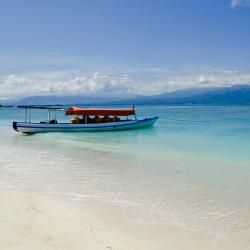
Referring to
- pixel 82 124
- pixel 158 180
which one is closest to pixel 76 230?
pixel 158 180

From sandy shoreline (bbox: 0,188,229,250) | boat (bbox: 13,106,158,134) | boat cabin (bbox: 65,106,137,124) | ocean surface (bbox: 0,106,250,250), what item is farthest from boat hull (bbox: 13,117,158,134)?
sandy shoreline (bbox: 0,188,229,250)

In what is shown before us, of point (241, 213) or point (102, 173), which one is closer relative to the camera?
point (241, 213)

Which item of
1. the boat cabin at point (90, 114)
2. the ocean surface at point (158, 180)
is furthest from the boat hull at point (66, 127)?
the ocean surface at point (158, 180)

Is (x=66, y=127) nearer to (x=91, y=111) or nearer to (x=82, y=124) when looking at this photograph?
(x=82, y=124)

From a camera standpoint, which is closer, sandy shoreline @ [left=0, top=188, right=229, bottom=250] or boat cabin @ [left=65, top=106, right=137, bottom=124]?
sandy shoreline @ [left=0, top=188, right=229, bottom=250]

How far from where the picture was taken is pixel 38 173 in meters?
12.1

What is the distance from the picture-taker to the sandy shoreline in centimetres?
559

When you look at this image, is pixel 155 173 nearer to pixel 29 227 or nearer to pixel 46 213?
pixel 46 213

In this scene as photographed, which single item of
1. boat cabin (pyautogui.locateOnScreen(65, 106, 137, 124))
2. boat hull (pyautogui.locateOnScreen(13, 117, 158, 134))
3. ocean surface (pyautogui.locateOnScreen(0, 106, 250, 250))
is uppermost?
boat cabin (pyautogui.locateOnScreen(65, 106, 137, 124))

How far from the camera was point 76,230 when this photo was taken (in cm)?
632

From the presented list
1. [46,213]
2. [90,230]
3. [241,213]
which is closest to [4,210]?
[46,213]

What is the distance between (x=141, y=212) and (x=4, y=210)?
278 cm

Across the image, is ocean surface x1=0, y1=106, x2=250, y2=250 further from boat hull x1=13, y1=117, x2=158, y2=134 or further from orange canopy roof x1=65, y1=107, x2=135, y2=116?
orange canopy roof x1=65, y1=107, x2=135, y2=116

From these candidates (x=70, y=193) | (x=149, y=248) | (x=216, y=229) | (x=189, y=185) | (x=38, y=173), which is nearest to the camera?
(x=149, y=248)
